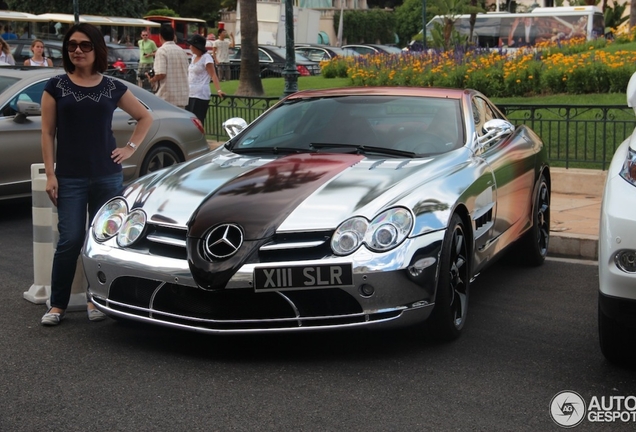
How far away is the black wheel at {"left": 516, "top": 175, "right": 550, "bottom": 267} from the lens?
306 inches

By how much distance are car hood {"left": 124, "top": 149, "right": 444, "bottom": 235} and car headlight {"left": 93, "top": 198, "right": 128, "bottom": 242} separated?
7cm

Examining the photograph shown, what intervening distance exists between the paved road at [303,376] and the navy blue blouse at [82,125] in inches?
37.4

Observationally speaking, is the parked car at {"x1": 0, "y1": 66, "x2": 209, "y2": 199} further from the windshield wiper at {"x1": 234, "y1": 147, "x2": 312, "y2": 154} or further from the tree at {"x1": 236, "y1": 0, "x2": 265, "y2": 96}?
the tree at {"x1": 236, "y1": 0, "x2": 265, "y2": 96}

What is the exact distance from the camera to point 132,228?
18.7 ft

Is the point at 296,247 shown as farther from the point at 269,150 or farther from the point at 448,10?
the point at 448,10

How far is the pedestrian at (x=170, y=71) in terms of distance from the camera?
42.2 feet

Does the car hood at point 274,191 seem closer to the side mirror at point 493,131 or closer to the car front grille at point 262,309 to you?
the car front grille at point 262,309

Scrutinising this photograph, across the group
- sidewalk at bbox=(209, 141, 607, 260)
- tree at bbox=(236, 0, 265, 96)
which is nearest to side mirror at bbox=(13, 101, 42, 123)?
sidewalk at bbox=(209, 141, 607, 260)

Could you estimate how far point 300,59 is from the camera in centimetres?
3866

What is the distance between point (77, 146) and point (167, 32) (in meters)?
7.11

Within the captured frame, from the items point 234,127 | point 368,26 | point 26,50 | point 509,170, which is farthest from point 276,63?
point 368,26

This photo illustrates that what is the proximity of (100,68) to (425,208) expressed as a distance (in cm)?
209

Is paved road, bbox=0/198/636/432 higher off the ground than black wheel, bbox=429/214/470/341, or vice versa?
black wheel, bbox=429/214/470/341

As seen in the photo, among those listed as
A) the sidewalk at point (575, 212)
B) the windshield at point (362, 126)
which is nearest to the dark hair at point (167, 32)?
the sidewalk at point (575, 212)
